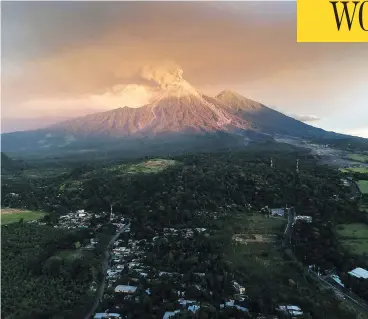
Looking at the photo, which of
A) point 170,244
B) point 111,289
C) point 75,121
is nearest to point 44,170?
point 170,244

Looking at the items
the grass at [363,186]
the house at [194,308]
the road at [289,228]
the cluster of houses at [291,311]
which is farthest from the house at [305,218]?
the house at [194,308]

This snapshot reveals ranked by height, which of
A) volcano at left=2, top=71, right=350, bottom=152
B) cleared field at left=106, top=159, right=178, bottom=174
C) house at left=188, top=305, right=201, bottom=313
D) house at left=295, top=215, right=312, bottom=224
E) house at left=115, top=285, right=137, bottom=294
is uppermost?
volcano at left=2, top=71, right=350, bottom=152

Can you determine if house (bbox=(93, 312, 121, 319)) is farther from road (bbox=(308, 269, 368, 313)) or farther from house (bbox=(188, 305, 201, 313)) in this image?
road (bbox=(308, 269, 368, 313))

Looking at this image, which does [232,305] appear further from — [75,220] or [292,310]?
[75,220]

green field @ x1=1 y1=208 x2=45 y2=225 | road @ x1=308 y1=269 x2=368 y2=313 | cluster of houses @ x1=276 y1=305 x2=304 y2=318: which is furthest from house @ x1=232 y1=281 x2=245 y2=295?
green field @ x1=1 y1=208 x2=45 y2=225

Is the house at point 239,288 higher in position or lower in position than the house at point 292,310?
higher

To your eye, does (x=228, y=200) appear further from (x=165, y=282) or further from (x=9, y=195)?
(x=9, y=195)

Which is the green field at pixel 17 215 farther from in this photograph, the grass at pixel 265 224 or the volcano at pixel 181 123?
the volcano at pixel 181 123
